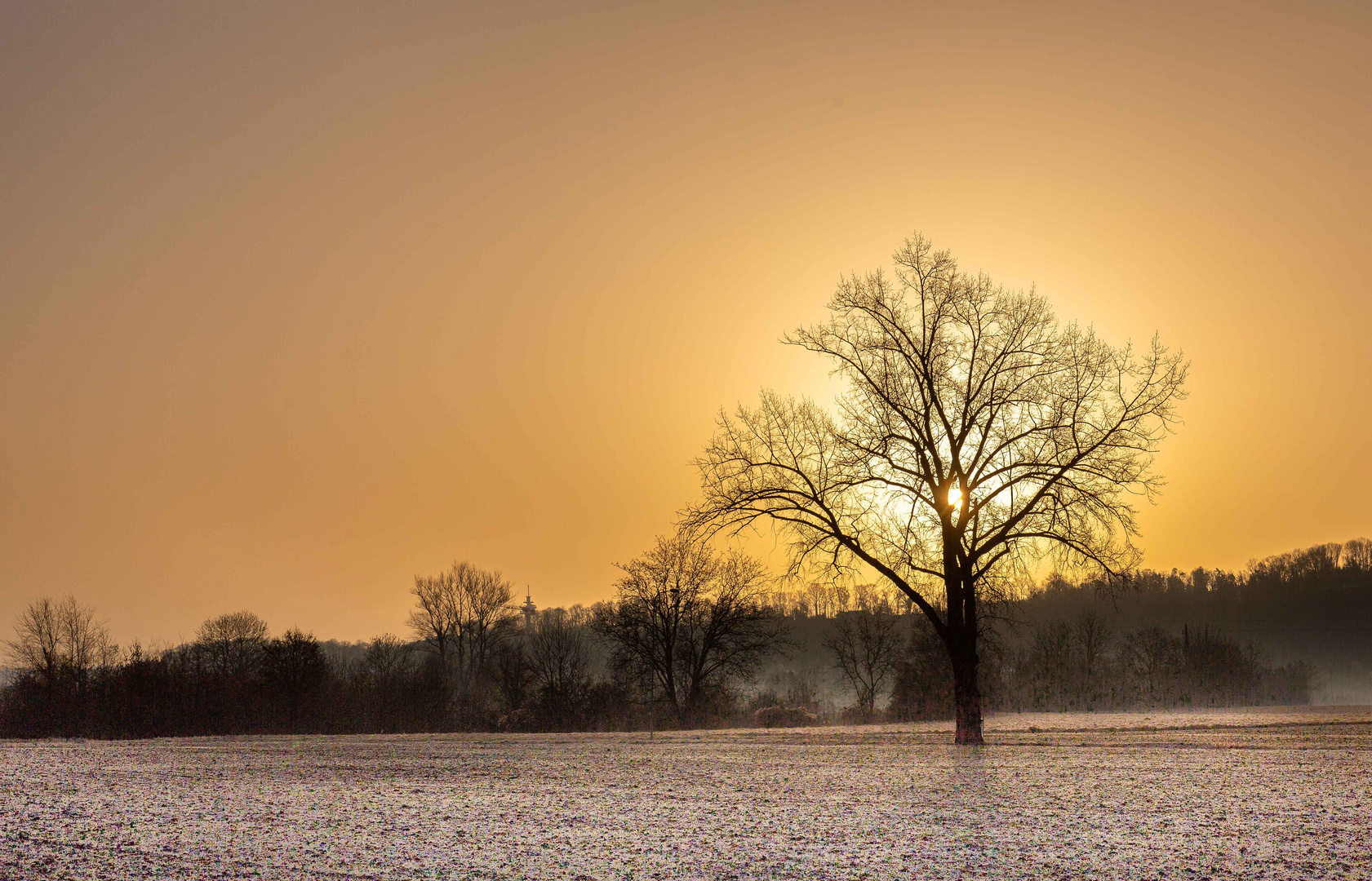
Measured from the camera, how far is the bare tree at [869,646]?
66875mm

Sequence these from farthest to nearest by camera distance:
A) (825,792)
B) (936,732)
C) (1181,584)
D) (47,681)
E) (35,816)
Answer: (1181,584) → (47,681) → (936,732) → (825,792) → (35,816)

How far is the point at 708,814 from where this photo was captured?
1223cm

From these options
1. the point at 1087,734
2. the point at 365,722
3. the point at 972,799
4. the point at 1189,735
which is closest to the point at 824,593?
the point at 1087,734

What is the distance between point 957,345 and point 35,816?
66.4 feet

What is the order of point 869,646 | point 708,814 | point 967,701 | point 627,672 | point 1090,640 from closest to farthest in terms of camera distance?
point 708,814
point 967,701
point 627,672
point 869,646
point 1090,640

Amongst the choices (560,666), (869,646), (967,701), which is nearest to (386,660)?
(560,666)

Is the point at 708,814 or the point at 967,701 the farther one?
the point at 967,701

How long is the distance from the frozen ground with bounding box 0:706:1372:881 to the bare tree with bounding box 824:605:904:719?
46.0m

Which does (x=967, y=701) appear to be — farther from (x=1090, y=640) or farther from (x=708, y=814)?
(x=1090, y=640)

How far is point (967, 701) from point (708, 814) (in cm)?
1232

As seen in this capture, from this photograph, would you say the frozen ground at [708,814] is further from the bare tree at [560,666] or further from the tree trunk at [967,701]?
the bare tree at [560,666]

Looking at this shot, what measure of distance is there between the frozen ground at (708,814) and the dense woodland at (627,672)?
7.60m

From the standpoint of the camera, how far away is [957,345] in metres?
23.8

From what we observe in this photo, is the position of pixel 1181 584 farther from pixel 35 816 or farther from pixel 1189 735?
pixel 35 816
